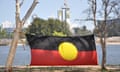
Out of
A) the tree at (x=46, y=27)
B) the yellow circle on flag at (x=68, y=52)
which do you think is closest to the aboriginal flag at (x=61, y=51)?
the yellow circle on flag at (x=68, y=52)

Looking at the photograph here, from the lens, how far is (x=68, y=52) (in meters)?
17.5

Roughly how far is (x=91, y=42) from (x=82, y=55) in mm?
858

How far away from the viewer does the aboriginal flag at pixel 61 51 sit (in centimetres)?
1741

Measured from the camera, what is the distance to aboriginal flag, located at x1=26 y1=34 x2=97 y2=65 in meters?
17.4

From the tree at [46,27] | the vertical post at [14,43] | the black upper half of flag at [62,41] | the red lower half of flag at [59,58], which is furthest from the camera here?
the tree at [46,27]

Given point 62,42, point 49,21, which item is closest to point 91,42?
point 62,42

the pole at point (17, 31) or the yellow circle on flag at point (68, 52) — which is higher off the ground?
the pole at point (17, 31)

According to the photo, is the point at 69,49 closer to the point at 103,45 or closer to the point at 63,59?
the point at 63,59

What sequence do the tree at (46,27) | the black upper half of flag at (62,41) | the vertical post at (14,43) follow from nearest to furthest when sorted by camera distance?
the vertical post at (14,43) → the black upper half of flag at (62,41) → the tree at (46,27)

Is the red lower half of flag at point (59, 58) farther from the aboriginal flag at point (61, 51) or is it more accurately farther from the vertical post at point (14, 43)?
the vertical post at point (14, 43)

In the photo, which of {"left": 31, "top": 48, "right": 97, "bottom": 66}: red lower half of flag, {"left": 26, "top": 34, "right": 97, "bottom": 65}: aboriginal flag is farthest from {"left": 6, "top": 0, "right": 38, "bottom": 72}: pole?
{"left": 31, "top": 48, "right": 97, "bottom": 66}: red lower half of flag

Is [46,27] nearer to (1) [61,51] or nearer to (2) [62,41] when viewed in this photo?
(2) [62,41]

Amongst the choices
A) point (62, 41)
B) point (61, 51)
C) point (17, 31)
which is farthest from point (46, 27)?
point (17, 31)

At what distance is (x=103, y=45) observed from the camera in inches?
782
